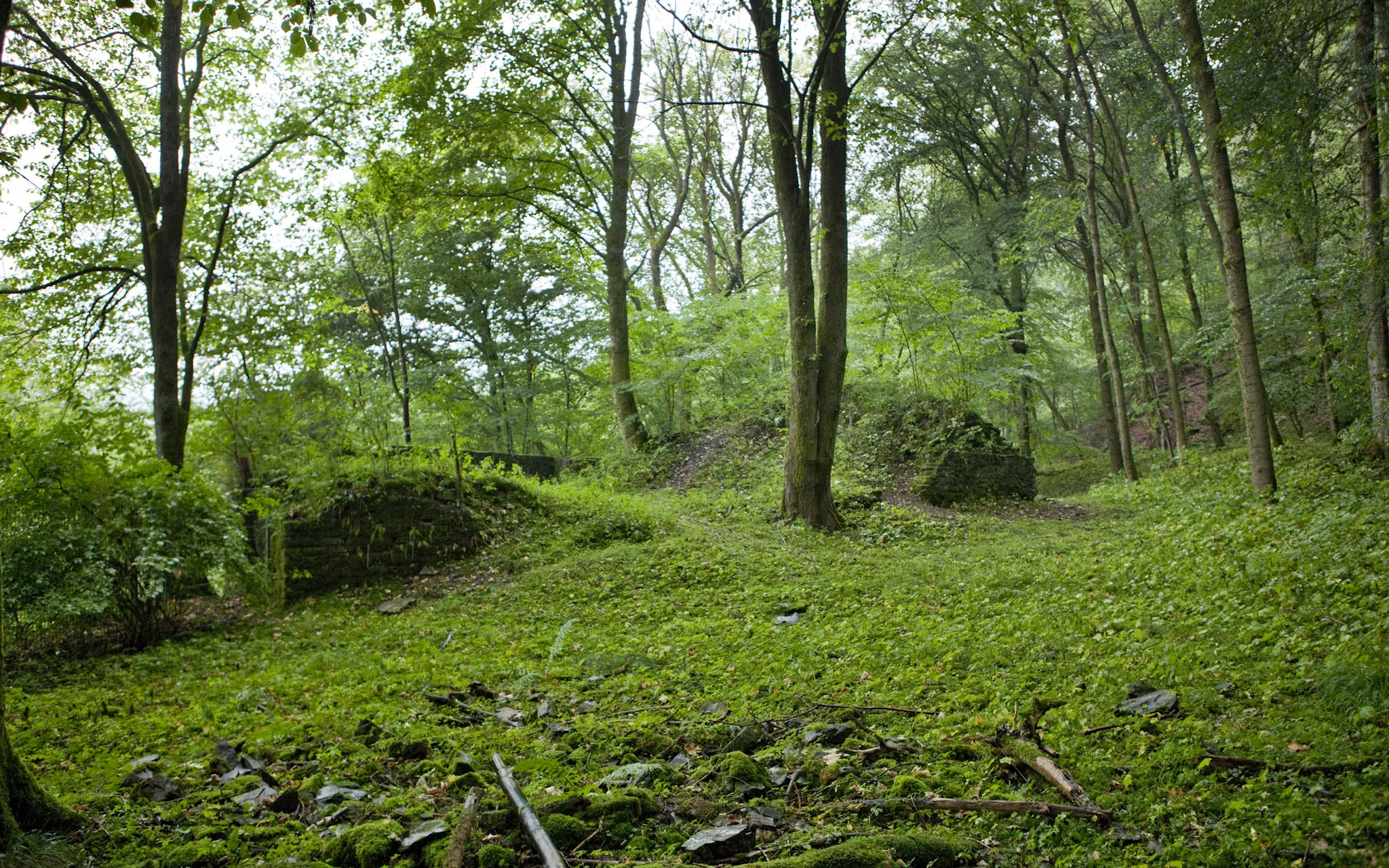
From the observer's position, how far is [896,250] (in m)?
22.0

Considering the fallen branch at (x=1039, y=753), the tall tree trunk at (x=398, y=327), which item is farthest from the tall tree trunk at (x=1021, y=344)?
the fallen branch at (x=1039, y=753)

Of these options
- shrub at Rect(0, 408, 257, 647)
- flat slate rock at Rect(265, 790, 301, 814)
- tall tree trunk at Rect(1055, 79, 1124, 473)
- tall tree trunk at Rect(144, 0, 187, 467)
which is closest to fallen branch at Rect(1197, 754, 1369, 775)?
flat slate rock at Rect(265, 790, 301, 814)

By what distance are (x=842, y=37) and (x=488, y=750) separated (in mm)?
9660

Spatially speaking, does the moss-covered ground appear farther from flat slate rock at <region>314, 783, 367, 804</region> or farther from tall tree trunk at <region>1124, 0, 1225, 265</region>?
tall tree trunk at <region>1124, 0, 1225, 265</region>

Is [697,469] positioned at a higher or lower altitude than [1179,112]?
lower

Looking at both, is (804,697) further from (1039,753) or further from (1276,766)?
(1276,766)

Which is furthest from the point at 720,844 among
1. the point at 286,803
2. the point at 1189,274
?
the point at 1189,274

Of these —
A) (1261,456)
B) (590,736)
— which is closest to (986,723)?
(590,736)

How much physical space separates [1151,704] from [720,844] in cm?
230

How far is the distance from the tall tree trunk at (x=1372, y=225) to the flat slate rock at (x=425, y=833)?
27.6ft

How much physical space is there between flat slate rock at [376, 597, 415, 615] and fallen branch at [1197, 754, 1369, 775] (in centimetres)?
819

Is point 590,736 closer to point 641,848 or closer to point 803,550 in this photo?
point 641,848

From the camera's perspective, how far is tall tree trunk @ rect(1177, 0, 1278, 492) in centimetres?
887

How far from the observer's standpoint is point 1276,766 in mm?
3066
